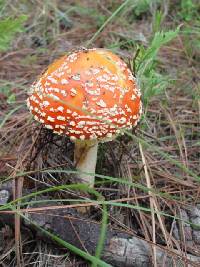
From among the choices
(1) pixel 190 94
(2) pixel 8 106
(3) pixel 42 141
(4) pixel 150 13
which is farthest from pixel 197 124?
(4) pixel 150 13

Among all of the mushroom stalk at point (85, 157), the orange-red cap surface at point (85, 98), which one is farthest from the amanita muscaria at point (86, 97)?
the mushroom stalk at point (85, 157)

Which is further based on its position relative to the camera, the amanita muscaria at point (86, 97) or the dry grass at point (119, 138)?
the dry grass at point (119, 138)

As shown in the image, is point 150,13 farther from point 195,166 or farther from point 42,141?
point 42,141

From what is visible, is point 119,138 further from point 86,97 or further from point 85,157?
point 86,97

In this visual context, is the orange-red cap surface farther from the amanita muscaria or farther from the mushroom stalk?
the mushroom stalk

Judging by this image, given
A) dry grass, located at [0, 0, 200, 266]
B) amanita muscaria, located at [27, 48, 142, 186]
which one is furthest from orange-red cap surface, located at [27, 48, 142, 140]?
dry grass, located at [0, 0, 200, 266]

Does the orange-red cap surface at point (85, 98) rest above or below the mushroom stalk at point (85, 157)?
above

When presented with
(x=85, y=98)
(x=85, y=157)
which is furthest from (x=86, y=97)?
(x=85, y=157)

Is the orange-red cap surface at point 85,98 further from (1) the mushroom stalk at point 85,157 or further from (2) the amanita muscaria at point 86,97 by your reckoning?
(1) the mushroom stalk at point 85,157
